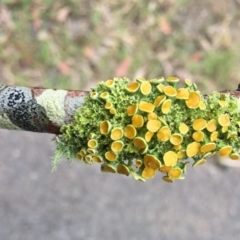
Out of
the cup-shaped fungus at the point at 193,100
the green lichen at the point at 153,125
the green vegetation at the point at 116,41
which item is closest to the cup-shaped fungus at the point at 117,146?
the green lichen at the point at 153,125

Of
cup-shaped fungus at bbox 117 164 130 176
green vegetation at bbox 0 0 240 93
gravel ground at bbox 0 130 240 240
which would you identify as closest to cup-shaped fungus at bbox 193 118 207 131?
cup-shaped fungus at bbox 117 164 130 176

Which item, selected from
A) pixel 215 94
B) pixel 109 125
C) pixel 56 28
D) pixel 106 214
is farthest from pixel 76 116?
pixel 56 28

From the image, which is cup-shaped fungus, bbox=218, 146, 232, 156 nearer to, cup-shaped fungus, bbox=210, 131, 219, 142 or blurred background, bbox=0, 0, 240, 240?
cup-shaped fungus, bbox=210, 131, 219, 142

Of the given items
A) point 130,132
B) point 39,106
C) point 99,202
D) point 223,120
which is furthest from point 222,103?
point 99,202

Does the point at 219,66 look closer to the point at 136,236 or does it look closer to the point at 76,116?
the point at 136,236

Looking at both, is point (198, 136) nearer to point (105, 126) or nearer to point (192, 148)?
point (192, 148)

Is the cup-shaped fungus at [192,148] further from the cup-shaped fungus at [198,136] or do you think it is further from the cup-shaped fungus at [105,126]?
the cup-shaped fungus at [105,126]
